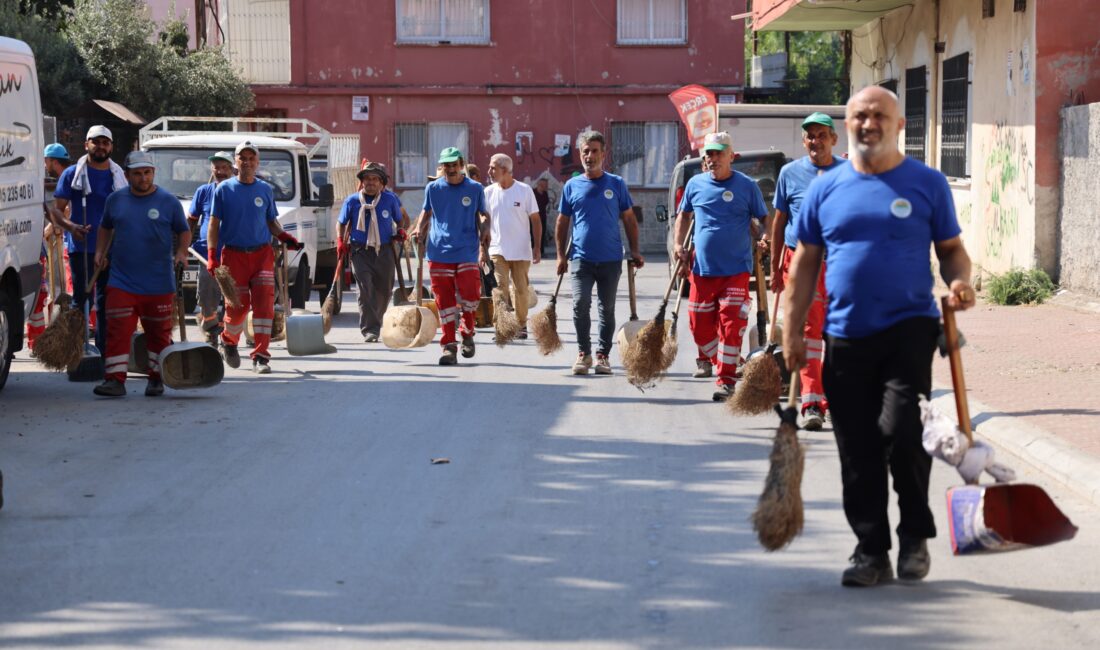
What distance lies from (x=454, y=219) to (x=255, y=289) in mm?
1778

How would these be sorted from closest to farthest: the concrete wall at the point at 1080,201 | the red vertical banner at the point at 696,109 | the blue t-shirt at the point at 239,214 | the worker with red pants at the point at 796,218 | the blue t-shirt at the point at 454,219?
the worker with red pants at the point at 796,218, the blue t-shirt at the point at 239,214, the blue t-shirt at the point at 454,219, the concrete wall at the point at 1080,201, the red vertical banner at the point at 696,109

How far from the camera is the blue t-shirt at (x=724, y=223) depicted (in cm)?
1100

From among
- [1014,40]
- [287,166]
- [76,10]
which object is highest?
[76,10]

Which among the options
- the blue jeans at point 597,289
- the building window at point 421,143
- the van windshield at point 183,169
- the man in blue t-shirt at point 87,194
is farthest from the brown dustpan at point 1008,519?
the building window at point 421,143

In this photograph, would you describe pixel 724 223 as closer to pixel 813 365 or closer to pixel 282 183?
pixel 813 365

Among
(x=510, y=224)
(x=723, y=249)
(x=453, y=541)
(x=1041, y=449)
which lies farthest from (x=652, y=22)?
(x=453, y=541)

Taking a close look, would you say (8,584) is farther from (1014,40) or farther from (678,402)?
(1014,40)

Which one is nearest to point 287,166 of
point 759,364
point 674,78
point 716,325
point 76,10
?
point 716,325

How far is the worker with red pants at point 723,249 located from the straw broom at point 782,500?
511 cm

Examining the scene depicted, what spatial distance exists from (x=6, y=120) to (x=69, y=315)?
1.50 m

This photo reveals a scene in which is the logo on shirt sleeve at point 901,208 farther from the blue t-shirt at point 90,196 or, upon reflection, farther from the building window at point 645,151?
the building window at point 645,151

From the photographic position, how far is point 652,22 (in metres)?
36.6

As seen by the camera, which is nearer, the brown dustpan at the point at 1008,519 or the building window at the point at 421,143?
the brown dustpan at the point at 1008,519

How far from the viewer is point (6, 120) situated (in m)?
11.6
